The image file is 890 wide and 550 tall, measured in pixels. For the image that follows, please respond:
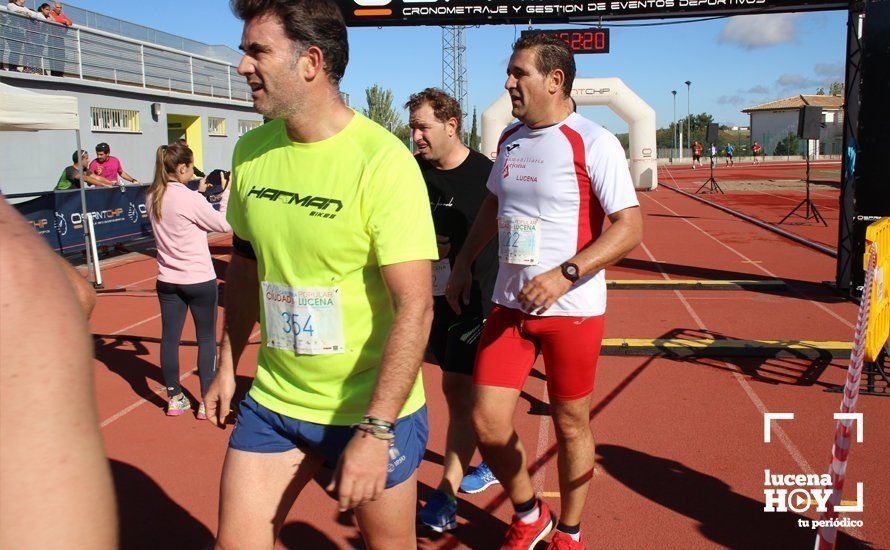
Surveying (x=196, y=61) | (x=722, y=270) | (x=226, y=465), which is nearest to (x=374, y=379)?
(x=226, y=465)

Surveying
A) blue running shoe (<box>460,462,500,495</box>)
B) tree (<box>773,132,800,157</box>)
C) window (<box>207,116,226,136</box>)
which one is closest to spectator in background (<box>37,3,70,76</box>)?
window (<box>207,116,226,136</box>)

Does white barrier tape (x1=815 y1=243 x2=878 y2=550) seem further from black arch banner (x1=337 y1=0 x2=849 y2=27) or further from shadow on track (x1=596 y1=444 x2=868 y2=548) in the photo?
black arch banner (x1=337 y1=0 x2=849 y2=27)

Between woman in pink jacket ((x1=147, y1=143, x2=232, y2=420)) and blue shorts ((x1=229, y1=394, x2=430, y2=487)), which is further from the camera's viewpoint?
woman in pink jacket ((x1=147, y1=143, x2=232, y2=420))

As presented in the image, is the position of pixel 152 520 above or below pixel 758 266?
below

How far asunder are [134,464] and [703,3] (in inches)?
319

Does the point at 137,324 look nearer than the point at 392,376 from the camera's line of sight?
No

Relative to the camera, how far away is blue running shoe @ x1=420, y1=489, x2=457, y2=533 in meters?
3.77

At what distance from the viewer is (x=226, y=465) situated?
2.33 metres

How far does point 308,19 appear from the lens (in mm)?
2215

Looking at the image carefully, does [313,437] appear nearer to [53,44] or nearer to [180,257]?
[180,257]

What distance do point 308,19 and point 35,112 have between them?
8.96m

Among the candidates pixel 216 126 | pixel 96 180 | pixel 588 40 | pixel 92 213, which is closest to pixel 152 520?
pixel 92 213

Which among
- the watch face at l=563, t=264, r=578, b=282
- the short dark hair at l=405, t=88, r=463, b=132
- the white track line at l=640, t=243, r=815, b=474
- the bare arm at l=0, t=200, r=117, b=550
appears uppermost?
the short dark hair at l=405, t=88, r=463, b=132

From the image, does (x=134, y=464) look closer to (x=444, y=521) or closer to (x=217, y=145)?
(x=444, y=521)
